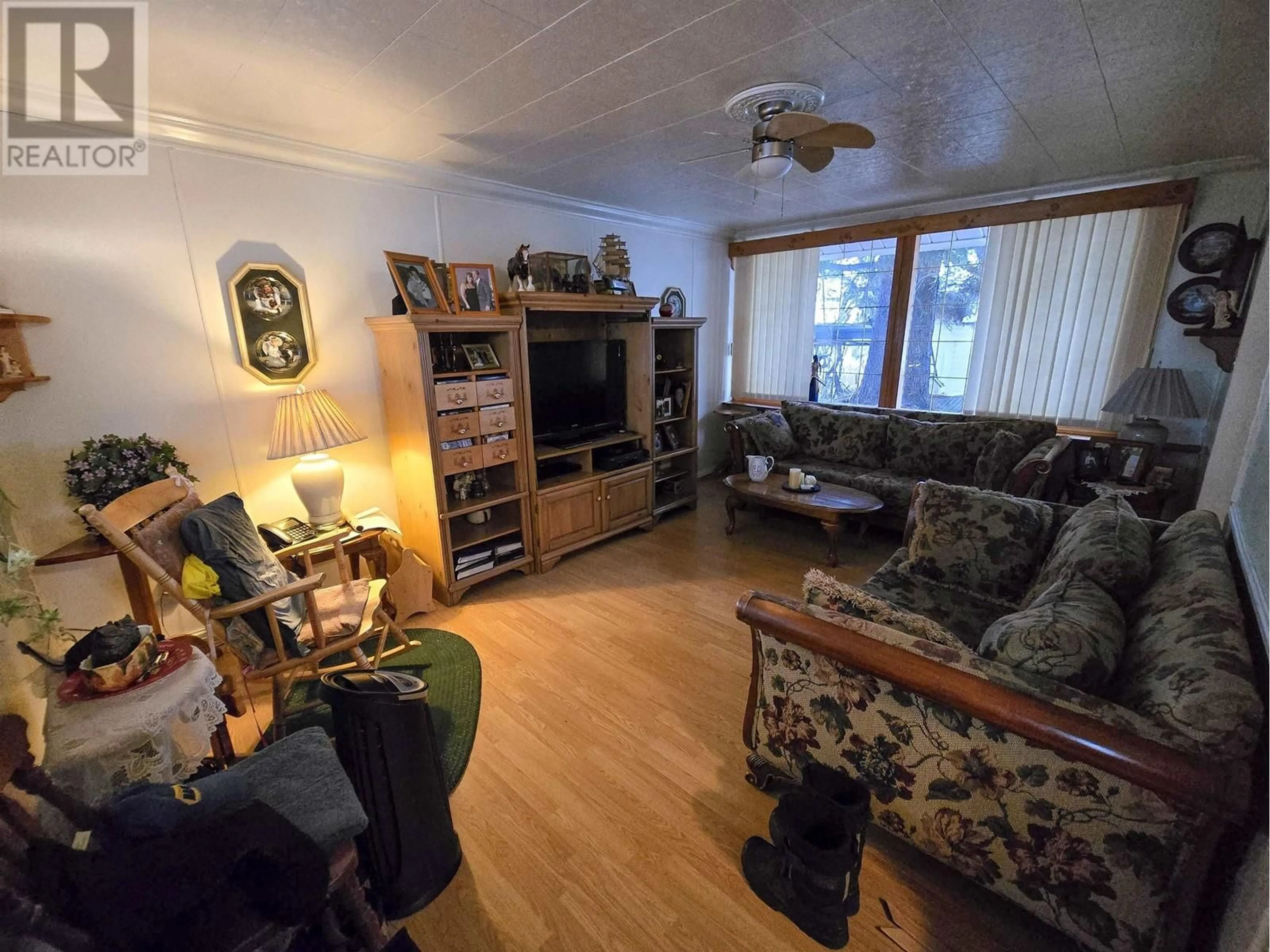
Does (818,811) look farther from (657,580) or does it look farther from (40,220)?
(40,220)

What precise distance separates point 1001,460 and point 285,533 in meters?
4.18

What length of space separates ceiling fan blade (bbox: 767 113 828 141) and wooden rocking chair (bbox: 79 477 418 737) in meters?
2.31

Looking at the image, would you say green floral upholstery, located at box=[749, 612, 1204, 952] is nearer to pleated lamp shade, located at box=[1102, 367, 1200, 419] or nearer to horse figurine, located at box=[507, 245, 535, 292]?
horse figurine, located at box=[507, 245, 535, 292]

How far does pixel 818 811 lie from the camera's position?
1.36 metres

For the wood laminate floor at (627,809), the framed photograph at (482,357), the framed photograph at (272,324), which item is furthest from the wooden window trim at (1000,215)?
the framed photograph at (272,324)

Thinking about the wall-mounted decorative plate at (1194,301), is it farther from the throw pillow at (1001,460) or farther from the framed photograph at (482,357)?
the framed photograph at (482,357)

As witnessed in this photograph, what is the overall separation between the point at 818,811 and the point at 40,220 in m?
3.35

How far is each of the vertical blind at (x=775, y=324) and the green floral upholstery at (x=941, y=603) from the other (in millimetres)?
2894

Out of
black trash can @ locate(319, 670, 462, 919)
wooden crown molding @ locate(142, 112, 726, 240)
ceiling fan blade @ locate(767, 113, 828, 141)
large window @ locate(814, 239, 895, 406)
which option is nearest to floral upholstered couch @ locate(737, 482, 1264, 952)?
black trash can @ locate(319, 670, 462, 919)

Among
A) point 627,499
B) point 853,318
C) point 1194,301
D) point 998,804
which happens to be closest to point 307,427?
point 627,499

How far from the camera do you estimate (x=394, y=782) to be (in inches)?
54.1

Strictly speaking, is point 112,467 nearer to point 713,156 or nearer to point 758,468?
point 713,156

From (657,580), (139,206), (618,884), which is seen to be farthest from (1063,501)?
(139,206)

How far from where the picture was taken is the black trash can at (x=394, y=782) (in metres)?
1.36
